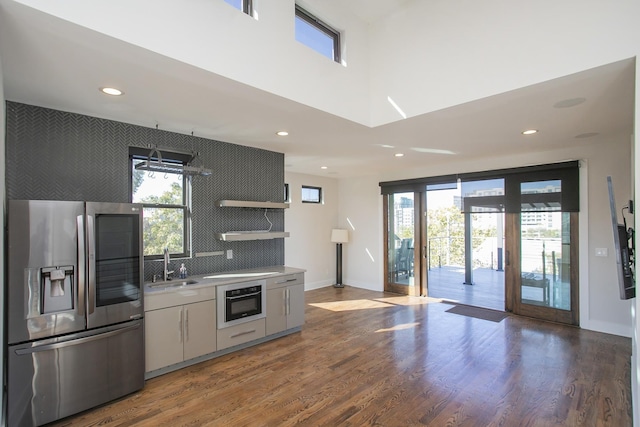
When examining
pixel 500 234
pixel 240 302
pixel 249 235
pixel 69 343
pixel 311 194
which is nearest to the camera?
pixel 69 343

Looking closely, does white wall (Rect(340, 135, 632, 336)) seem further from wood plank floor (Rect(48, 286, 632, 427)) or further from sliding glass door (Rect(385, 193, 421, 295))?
sliding glass door (Rect(385, 193, 421, 295))

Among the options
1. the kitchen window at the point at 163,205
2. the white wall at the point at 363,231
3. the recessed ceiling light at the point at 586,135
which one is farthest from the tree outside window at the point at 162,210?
the recessed ceiling light at the point at 586,135

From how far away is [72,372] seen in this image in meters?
2.60

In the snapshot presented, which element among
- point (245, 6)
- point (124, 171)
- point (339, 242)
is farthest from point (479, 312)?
point (124, 171)

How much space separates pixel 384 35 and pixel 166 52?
7.87 ft

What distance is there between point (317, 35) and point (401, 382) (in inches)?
141

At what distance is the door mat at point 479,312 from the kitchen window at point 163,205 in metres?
4.50

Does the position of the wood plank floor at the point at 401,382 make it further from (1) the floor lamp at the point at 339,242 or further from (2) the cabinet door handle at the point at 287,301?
(1) the floor lamp at the point at 339,242

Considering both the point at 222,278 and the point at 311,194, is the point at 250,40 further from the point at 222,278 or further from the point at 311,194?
the point at 311,194

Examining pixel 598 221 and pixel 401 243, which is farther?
pixel 401 243

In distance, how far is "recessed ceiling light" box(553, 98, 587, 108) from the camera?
2.85 m

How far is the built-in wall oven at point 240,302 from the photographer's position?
3.69m

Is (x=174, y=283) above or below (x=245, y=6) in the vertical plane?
below

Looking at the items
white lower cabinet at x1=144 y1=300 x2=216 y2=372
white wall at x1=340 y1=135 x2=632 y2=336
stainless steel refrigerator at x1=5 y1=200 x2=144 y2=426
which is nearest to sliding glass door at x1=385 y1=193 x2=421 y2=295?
white wall at x1=340 y1=135 x2=632 y2=336
